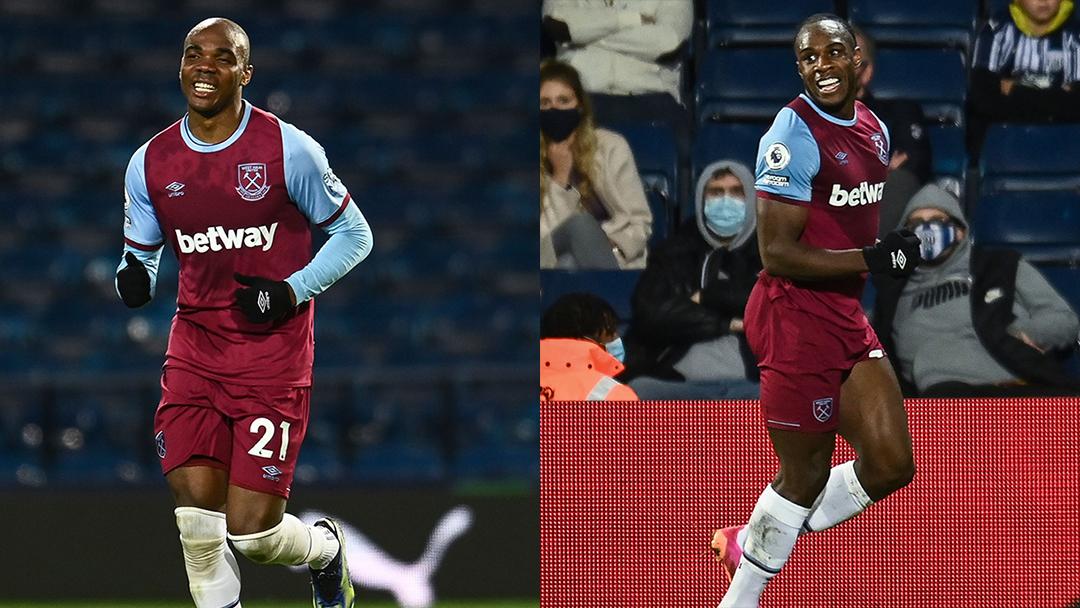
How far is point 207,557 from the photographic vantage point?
14.7 ft

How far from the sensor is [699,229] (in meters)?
5.52

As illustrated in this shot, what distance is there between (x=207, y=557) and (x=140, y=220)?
913 mm

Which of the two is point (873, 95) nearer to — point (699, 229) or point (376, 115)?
point (699, 229)

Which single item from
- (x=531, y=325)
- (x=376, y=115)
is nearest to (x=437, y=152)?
(x=376, y=115)

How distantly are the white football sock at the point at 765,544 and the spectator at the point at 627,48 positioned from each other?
4.94ft

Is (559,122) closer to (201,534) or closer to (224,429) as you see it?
(224,429)

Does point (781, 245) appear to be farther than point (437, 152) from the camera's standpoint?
No

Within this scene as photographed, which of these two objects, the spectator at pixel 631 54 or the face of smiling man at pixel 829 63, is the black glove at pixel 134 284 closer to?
the spectator at pixel 631 54

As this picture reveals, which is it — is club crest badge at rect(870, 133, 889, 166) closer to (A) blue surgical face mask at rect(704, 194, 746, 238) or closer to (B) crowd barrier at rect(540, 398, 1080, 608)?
(A) blue surgical face mask at rect(704, 194, 746, 238)

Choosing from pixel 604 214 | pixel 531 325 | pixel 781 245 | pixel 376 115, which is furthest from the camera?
pixel 376 115

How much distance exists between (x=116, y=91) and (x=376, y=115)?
1.41 metres

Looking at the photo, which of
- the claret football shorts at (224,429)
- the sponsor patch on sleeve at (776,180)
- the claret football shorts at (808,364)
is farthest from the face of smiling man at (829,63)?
the claret football shorts at (224,429)

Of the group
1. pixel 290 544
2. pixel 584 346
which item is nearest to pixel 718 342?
pixel 584 346

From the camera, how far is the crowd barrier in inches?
217
